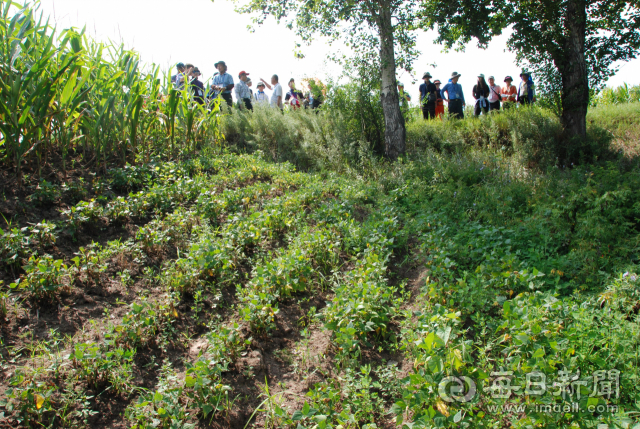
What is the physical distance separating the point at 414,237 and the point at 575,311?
7.54 ft

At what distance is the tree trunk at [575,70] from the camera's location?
23.8ft

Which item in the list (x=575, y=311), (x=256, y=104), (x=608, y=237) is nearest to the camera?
(x=575, y=311)

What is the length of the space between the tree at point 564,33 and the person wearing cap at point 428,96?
317 centimetres

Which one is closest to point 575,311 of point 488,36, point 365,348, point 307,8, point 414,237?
point 365,348

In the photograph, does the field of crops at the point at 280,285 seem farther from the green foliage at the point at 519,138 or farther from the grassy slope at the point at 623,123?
the grassy slope at the point at 623,123

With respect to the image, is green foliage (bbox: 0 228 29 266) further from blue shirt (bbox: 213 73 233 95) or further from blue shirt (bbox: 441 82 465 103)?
blue shirt (bbox: 441 82 465 103)

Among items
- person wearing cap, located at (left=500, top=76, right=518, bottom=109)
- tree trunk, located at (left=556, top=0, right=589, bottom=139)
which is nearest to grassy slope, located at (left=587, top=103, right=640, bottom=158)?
tree trunk, located at (left=556, top=0, right=589, bottom=139)

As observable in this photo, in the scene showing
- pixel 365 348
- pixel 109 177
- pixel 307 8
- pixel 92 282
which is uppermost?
pixel 307 8

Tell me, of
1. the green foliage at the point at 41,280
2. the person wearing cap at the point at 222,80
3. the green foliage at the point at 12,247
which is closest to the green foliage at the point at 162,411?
the green foliage at the point at 41,280

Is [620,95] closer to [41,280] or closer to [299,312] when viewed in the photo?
[299,312]

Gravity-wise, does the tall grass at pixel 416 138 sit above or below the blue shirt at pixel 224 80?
below

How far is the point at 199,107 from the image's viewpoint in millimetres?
7309

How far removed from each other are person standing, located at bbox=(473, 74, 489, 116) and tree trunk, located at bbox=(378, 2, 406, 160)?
4114 mm

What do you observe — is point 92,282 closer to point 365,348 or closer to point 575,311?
point 365,348
